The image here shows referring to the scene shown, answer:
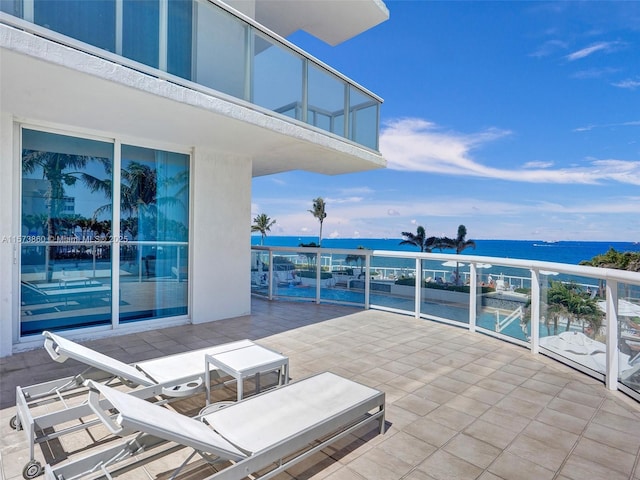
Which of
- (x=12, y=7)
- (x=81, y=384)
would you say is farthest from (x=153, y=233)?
(x=12, y=7)

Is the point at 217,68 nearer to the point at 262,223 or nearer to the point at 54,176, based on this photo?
the point at 54,176

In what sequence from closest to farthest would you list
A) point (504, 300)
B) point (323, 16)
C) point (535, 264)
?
1. point (535, 264)
2. point (504, 300)
3. point (323, 16)

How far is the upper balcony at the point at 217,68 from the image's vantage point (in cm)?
358

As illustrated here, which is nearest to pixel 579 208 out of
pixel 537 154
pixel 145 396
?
pixel 537 154

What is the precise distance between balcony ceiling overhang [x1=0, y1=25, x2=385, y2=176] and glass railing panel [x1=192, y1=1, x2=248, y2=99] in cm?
40

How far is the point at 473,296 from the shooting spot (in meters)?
6.21

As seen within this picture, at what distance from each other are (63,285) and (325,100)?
Result: 529 centimetres

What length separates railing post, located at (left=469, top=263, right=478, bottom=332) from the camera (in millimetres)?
6117

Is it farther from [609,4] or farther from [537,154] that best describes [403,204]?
[609,4]

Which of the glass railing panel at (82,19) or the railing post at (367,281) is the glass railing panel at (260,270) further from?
the glass railing panel at (82,19)

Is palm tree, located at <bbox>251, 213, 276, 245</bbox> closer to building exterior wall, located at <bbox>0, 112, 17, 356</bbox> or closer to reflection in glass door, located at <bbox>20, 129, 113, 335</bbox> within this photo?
reflection in glass door, located at <bbox>20, 129, 113, 335</bbox>

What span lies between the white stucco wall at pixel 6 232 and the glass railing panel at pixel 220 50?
256cm

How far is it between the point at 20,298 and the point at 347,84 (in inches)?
251

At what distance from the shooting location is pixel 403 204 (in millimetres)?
77000
